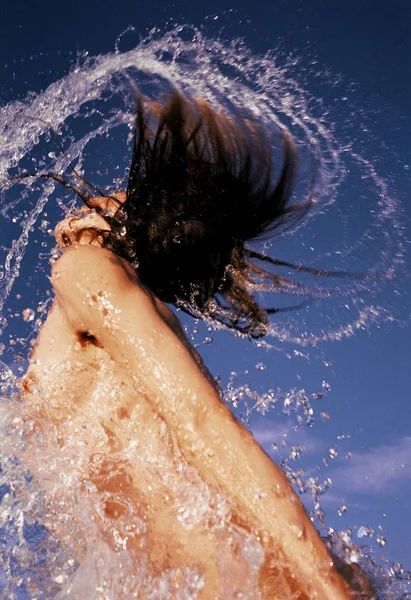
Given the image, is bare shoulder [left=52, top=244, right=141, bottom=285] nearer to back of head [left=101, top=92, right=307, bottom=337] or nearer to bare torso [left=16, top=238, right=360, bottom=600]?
bare torso [left=16, top=238, right=360, bottom=600]

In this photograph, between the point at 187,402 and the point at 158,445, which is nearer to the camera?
the point at 187,402

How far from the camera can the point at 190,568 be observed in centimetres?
225

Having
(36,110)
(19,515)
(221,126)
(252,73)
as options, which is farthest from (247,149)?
(19,515)

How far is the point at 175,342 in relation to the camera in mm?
2270

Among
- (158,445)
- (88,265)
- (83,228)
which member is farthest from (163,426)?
(83,228)

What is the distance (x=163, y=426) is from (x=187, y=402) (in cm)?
14

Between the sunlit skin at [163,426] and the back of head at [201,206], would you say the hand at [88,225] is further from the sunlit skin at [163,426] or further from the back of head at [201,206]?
the sunlit skin at [163,426]

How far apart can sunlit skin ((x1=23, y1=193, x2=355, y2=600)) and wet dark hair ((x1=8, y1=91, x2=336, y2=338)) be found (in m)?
0.43

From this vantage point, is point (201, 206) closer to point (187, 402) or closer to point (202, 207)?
point (202, 207)

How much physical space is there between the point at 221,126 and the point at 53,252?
1.04 meters

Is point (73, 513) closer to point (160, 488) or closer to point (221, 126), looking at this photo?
point (160, 488)

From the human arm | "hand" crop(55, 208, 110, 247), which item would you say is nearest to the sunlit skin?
the human arm

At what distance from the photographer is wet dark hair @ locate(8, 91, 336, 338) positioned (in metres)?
3.00

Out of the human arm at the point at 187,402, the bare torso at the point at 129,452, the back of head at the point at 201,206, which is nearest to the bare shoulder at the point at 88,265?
the human arm at the point at 187,402
